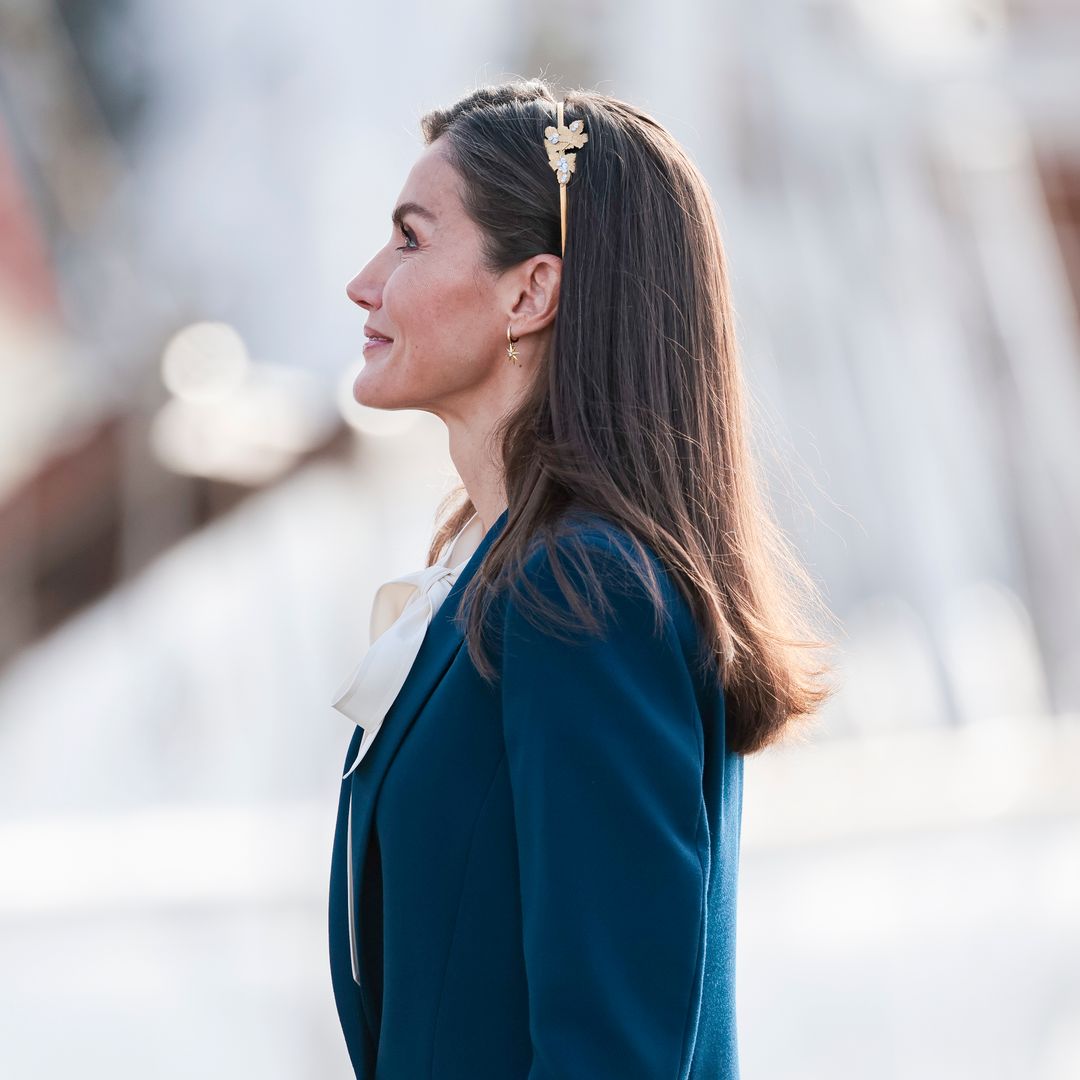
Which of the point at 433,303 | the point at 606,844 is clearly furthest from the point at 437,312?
the point at 606,844

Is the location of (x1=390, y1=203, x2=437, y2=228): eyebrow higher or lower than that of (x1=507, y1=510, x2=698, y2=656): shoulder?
higher

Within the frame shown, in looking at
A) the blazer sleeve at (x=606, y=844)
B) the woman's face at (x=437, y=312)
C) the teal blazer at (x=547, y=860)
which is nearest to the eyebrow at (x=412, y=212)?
the woman's face at (x=437, y=312)

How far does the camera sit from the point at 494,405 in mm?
1285

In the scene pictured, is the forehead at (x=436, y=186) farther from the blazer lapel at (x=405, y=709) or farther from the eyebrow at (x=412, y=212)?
the blazer lapel at (x=405, y=709)

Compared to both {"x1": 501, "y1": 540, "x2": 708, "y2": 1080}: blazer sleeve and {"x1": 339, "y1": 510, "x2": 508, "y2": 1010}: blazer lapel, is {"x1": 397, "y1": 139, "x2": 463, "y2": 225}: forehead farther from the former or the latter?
{"x1": 501, "y1": 540, "x2": 708, "y2": 1080}: blazer sleeve

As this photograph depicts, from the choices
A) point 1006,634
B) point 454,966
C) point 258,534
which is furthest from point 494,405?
point 1006,634

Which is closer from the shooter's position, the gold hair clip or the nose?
the gold hair clip

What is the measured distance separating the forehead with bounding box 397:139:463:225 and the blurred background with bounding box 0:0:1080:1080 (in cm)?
203

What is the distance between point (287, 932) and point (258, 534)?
2.11 metres

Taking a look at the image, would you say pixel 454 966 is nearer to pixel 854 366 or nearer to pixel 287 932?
pixel 287 932

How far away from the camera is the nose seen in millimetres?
1323

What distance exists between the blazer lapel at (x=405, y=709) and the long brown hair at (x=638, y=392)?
0.06m

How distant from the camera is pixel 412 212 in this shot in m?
1.30

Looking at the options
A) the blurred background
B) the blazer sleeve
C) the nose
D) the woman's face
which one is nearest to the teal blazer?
the blazer sleeve
